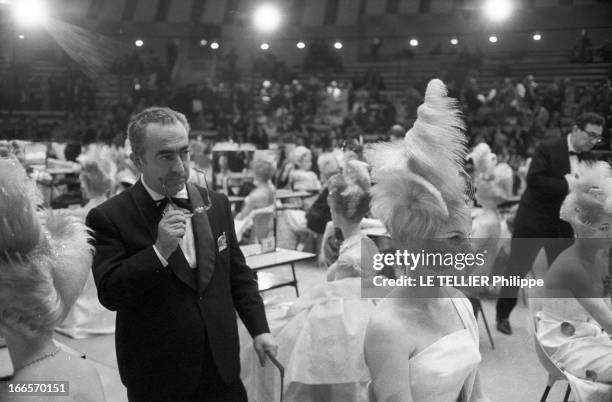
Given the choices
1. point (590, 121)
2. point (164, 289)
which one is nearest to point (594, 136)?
point (590, 121)

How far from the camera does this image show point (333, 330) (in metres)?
2.62

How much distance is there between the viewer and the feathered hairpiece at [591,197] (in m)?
2.29

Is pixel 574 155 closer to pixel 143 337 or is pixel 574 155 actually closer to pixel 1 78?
pixel 143 337

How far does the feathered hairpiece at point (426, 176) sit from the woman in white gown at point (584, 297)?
1.10 meters

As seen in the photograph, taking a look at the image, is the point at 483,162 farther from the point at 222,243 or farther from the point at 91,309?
the point at 222,243

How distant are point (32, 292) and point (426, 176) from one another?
0.88m

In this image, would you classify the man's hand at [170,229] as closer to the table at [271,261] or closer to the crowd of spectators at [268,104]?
the table at [271,261]

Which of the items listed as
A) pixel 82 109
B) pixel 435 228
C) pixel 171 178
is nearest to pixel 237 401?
pixel 171 178

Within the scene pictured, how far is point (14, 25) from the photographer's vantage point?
501 inches

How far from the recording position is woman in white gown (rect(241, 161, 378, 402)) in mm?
2592

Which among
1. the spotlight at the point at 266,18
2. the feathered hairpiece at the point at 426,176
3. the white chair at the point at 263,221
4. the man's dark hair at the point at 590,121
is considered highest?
the spotlight at the point at 266,18

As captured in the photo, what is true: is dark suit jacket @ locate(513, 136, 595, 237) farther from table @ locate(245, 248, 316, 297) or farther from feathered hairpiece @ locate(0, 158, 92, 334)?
feathered hairpiece @ locate(0, 158, 92, 334)

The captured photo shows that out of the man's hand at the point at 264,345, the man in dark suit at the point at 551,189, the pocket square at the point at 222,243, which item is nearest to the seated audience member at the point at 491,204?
the man in dark suit at the point at 551,189

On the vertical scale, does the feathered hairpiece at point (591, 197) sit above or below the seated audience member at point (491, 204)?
above
